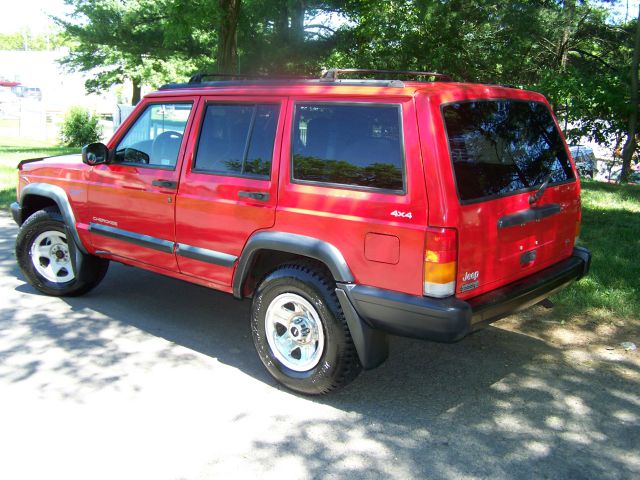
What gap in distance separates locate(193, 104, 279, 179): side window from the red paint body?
6cm

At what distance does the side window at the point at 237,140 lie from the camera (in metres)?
4.11

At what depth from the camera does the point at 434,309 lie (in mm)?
3289

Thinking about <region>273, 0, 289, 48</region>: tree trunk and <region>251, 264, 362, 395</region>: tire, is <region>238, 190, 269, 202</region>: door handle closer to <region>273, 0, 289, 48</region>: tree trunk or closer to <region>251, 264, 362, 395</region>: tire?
<region>251, 264, 362, 395</region>: tire

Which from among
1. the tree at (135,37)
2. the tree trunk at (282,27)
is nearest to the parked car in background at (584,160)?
the tree trunk at (282,27)

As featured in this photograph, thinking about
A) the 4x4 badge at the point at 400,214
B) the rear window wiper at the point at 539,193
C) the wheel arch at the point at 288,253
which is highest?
the rear window wiper at the point at 539,193

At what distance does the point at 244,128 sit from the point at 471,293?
6.25ft

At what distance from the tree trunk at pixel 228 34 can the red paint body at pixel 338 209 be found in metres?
7.63

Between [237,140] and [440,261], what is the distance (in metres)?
1.76

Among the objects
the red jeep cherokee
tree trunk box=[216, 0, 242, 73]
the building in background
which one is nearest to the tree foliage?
tree trunk box=[216, 0, 242, 73]

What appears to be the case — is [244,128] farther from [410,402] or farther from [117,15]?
[117,15]

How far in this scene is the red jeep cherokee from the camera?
338 centimetres

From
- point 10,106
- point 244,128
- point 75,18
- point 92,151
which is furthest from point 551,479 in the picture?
point 10,106

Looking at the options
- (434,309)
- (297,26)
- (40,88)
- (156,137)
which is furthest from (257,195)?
(40,88)

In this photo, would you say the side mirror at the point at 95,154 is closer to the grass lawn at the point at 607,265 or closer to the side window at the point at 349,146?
the side window at the point at 349,146
